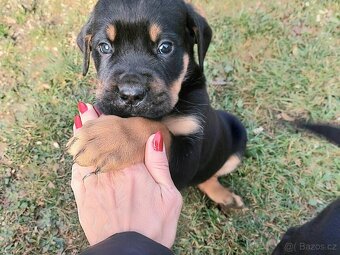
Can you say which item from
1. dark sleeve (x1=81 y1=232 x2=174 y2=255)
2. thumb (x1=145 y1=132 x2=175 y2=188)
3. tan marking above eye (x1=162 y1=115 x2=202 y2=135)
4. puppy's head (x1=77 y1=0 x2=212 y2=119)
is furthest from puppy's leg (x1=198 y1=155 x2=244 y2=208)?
dark sleeve (x1=81 y1=232 x2=174 y2=255)

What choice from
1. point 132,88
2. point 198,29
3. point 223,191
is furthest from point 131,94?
point 223,191

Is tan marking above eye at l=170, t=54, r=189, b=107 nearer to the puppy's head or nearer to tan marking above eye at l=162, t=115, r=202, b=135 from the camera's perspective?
the puppy's head

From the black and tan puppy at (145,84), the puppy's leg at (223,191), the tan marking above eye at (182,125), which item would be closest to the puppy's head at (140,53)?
the black and tan puppy at (145,84)

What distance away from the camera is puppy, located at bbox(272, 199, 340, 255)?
208 cm

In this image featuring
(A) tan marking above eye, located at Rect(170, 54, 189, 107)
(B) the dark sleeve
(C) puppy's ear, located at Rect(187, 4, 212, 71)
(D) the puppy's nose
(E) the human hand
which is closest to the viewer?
(B) the dark sleeve

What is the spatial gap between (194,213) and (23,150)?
1543 mm

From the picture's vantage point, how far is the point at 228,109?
4.12m

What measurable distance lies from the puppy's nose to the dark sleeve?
74cm

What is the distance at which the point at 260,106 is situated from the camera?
13.5 ft

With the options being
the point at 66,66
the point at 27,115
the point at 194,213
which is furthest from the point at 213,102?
the point at 27,115

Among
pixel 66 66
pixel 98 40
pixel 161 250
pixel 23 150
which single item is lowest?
pixel 23 150

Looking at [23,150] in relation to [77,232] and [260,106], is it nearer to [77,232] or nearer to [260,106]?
[77,232]

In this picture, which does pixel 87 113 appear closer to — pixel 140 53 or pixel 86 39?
pixel 140 53

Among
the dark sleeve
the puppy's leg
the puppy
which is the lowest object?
the puppy's leg
